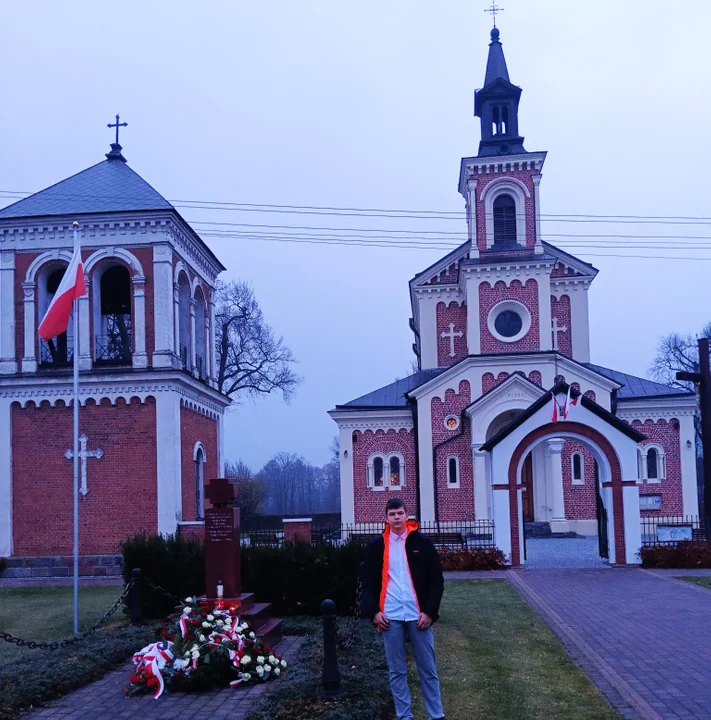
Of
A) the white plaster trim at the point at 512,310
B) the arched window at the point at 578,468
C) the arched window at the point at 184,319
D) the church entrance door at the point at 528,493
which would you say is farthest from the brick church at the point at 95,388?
the arched window at the point at 578,468

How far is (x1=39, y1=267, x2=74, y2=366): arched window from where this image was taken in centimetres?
2225

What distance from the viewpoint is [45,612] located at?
609 inches

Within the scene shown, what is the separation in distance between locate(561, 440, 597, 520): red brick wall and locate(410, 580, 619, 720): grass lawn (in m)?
18.7

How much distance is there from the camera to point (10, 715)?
25.6 feet

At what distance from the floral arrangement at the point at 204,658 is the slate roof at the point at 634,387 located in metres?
25.8

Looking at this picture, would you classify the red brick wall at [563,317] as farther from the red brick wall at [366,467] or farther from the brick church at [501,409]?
the red brick wall at [366,467]

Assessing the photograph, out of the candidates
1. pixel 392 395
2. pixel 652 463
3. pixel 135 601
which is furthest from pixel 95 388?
pixel 652 463

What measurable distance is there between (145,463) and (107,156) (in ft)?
29.4

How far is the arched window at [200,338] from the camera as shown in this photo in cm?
2492

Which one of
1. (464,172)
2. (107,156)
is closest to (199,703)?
(107,156)

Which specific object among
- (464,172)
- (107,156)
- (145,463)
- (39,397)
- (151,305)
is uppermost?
(464,172)

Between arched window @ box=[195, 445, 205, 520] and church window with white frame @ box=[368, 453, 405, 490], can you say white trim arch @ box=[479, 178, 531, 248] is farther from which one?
arched window @ box=[195, 445, 205, 520]

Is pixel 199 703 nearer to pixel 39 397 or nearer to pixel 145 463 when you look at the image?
pixel 145 463

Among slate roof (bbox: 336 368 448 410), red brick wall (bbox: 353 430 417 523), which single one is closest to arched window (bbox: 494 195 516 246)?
slate roof (bbox: 336 368 448 410)
